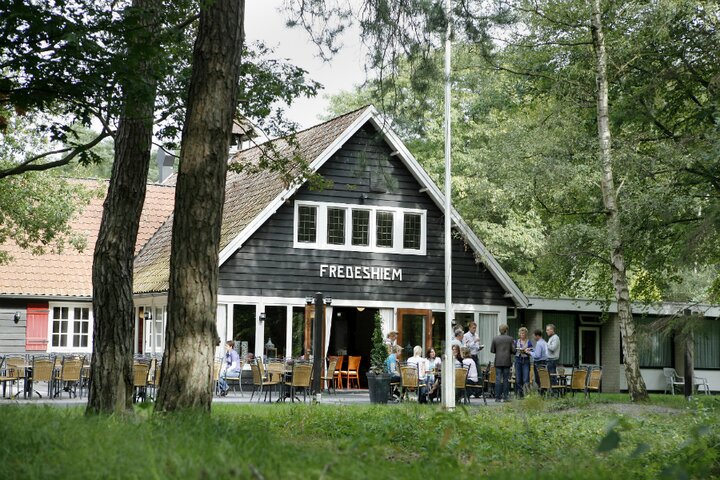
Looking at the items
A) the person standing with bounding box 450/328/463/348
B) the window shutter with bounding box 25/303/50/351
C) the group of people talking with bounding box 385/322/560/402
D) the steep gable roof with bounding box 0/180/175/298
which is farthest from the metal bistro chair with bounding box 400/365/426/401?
the window shutter with bounding box 25/303/50/351

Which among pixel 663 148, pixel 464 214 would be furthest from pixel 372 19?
pixel 464 214

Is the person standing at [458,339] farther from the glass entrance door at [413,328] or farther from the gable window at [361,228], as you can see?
the gable window at [361,228]

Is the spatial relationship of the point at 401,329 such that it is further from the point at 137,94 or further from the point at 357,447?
the point at 357,447

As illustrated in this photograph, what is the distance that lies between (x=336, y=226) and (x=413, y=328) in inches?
143

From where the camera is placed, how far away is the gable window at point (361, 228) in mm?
28578

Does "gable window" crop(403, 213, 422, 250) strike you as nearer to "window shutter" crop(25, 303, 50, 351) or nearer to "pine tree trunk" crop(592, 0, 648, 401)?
"pine tree trunk" crop(592, 0, 648, 401)

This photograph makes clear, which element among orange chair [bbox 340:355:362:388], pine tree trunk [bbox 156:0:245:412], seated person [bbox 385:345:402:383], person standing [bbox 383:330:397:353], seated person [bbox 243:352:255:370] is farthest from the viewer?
orange chair [bbox 340:355:362:388]

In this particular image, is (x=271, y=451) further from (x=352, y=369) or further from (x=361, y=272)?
(x=352, y=369)

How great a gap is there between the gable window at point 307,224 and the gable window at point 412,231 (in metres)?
2.77

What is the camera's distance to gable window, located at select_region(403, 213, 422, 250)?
29250 millimetres

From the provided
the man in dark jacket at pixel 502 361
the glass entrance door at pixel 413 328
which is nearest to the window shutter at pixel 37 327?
the glass entrance door at pixel 413 328

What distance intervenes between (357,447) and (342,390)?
21.6 meters

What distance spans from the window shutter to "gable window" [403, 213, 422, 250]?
1082 cm

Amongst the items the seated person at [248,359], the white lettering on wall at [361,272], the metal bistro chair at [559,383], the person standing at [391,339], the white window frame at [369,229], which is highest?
the white window frame at [369,229]
